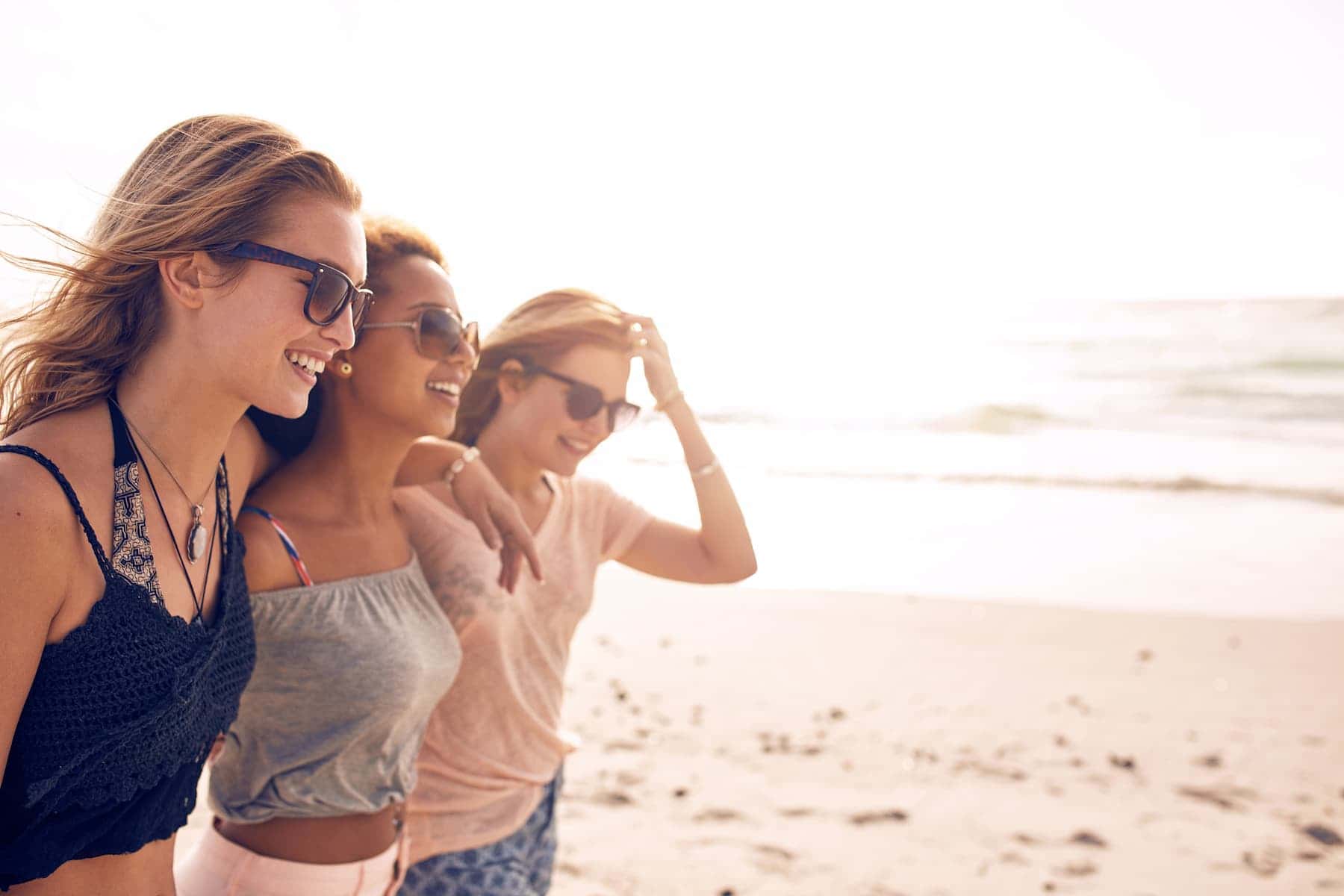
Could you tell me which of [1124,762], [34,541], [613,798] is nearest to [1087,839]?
[1124,762]

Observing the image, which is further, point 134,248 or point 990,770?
point 990,770

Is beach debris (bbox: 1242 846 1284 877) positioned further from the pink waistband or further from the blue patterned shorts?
the pink waistband

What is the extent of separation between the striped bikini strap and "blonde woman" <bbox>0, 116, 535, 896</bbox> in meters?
0.25

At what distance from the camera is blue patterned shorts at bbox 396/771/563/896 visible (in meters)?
2.60

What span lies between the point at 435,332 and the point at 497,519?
1.69ft

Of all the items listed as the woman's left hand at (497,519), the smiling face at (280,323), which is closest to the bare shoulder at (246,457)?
the smiling face at (280,323)

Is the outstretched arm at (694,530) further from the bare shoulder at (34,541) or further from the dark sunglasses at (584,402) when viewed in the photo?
the bare shoulder at (34,541)

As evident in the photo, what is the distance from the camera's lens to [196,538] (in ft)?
5.90

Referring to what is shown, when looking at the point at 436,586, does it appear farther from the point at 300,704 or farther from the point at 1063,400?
the point at 1063,400

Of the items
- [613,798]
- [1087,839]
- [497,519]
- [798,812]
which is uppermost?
[497,519]

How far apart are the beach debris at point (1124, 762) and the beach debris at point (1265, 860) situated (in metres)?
0.85

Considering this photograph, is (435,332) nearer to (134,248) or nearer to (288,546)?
(288,546)

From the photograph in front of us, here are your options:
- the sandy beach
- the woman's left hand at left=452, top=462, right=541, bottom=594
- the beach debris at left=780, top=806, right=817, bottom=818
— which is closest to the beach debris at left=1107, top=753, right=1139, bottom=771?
the sandy beach

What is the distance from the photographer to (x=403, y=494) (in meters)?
2.68
